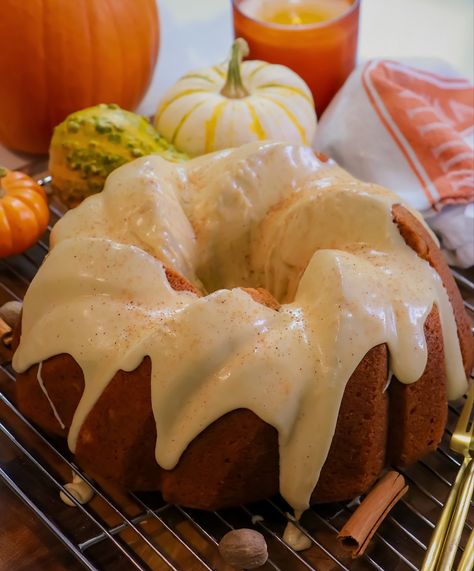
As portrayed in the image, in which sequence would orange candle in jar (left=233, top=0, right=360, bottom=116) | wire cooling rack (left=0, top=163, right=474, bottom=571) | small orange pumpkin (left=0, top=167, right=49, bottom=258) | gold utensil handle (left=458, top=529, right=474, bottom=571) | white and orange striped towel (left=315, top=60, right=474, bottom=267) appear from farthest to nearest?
orange candle in jar (left=233, top=0, right=360, bottom=116)
white and orange striped towel (left=315, top=60, right=474, bottom=267)
small orange pumpkin (left=0, top=167, right=49, bottom=258)
wire cooling rack (left=0, top=163, right=474, bottom=571)
gold utensil handle (left=458, top=529, right=474, bottom=571)

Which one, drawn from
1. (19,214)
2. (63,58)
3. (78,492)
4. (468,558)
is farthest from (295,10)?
(468,558)

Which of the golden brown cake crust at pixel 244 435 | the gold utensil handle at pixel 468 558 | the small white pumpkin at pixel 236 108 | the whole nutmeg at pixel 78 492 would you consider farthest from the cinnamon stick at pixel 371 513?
the small white pumpkin at pixel 236 108

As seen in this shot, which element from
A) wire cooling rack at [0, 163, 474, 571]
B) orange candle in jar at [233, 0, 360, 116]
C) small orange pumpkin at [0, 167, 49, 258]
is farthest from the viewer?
orange candle in jar at [233, 0, 360, 116]

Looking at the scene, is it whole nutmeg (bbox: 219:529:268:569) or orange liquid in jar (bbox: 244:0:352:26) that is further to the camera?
orange liquid in jar (bbox: 244:0:352:26)

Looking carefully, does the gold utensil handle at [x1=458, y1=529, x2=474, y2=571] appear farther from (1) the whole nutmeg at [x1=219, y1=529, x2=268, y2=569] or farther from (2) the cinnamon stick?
(1) the whole nutmeg at [x1=219, y1=529, x2=268, y2=569]

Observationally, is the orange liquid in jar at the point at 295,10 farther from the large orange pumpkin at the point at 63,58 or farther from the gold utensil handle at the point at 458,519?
the gold utensil handle at the point at 458,519

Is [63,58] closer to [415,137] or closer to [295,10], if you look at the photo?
[295,10]

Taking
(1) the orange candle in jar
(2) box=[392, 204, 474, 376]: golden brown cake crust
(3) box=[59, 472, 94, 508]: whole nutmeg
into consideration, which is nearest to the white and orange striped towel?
(1) the orange candle in jar
